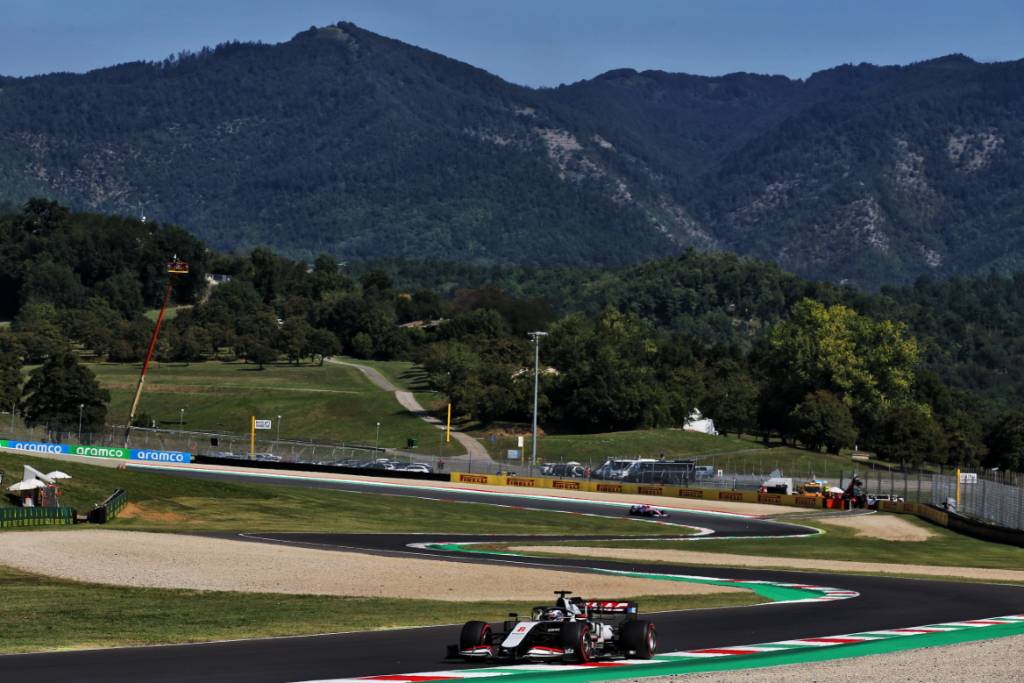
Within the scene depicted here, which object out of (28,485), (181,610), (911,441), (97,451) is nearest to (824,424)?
(911,441)

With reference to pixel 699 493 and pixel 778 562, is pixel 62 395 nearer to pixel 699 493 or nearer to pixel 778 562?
pixel 699 493

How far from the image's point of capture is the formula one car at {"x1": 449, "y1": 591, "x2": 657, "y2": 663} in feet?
80.3

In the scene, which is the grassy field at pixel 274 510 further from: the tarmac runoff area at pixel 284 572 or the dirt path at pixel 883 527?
the dirt path at pixel 883 527

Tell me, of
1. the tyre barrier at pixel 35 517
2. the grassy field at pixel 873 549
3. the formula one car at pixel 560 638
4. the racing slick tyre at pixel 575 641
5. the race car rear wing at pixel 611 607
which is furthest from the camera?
the grassy field at pixel 873 549

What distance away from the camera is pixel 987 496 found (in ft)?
248

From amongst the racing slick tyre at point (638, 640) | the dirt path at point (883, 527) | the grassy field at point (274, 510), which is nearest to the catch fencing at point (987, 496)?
the dirt path at point (883, 527)

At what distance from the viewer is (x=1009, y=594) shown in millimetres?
40781

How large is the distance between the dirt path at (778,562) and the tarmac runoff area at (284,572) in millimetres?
8705

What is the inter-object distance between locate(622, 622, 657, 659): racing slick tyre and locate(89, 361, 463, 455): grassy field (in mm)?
115567

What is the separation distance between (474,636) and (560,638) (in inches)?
58.8

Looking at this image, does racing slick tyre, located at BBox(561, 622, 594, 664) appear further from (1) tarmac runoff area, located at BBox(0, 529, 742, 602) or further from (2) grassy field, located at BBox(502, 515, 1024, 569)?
(2) grassy field, located at BBox(502, 515, 1024, 569)

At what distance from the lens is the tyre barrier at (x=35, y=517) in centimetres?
5425

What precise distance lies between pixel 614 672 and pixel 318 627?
27.1 ft

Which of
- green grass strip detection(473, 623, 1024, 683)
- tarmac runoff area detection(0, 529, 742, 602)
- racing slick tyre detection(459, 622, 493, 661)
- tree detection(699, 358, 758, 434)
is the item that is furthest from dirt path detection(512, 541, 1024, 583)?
tree detection(699, 358, 758, 434)
